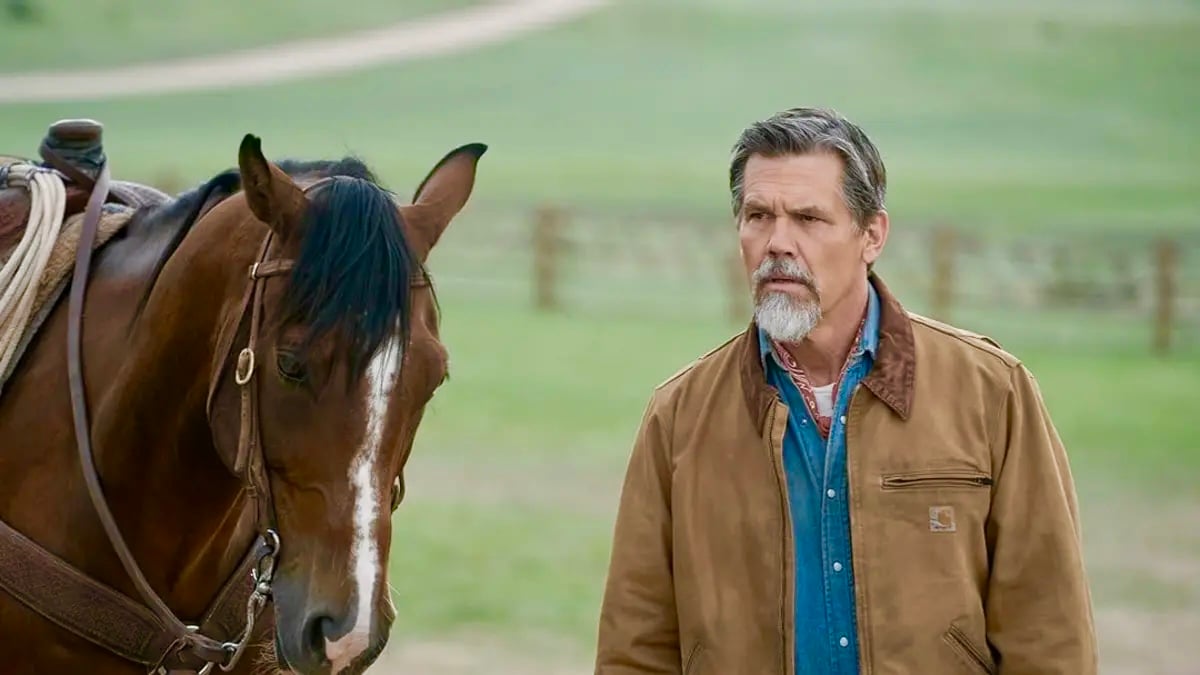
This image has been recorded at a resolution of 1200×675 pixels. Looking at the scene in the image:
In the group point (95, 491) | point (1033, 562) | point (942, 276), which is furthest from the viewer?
point (942, 276)

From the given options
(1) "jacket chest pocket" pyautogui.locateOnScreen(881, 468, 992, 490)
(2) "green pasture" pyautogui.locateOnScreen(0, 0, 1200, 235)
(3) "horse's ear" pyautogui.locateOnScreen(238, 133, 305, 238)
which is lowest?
(1) "jacket chest pocket" pyautogui.locateOnScreen(881, 468, 992, 490)

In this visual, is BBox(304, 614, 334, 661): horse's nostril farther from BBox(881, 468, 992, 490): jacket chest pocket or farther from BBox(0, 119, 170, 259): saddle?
BBox(0, 119, 170, 259): saddle

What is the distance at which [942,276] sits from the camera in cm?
2073

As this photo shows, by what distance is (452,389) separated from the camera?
1502cm

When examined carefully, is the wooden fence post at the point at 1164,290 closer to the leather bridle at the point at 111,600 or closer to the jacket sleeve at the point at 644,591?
the leather bridle at the point at 111,600

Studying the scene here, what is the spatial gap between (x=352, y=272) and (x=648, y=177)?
3292 cm

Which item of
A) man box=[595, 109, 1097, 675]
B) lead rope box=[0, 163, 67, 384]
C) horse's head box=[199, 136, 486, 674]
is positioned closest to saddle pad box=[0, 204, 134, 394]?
lead rope box=[0, 163, 67, 384]

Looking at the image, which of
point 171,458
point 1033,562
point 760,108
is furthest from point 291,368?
point 760,108

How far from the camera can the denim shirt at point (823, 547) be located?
2988 mm

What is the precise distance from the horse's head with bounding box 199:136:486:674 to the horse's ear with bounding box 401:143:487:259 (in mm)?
93

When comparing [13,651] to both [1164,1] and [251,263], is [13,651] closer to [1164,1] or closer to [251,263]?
[251,263]

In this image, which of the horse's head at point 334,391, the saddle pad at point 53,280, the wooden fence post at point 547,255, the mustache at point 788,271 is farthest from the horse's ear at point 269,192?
the wooden fence post at point 547,255

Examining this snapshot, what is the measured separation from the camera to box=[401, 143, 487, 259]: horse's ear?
334 cm

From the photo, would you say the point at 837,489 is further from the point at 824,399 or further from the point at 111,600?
the point at 111,600
